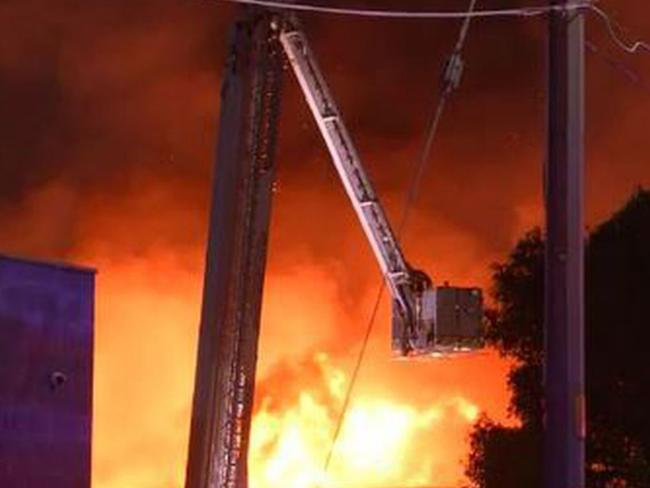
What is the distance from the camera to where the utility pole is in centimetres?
1387

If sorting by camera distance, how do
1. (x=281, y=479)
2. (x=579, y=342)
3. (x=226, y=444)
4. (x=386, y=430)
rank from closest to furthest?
(x=579, y=342) < (x=226, y=444) < (x=281, y=479) < (x=386, y=430)

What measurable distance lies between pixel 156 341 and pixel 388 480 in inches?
334

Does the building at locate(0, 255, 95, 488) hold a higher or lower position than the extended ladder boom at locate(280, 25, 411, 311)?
lower

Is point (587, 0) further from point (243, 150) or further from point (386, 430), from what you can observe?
point (386, 430)

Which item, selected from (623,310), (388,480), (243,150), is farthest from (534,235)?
(243,150)

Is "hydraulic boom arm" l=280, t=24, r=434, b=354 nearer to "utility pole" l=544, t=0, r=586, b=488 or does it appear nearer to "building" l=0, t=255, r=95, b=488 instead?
"utility pole" l=544, t=0, r=586, b=488

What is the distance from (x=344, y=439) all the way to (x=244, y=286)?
60.6ft

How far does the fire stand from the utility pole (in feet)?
58.4

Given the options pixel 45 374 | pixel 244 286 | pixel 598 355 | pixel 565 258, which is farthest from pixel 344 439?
pixel 565 258

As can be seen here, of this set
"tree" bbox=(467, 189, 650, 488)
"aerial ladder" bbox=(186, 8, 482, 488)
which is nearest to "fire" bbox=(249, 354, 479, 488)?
"tree" bbox=(467, 189, 650, 488)

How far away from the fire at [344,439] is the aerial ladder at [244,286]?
12.4 m

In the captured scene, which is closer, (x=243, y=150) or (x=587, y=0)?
(x=587, y=0)

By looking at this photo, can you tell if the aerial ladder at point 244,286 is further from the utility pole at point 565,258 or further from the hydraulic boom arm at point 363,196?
the utility pole at point 565,258

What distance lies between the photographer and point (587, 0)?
14.4 m
